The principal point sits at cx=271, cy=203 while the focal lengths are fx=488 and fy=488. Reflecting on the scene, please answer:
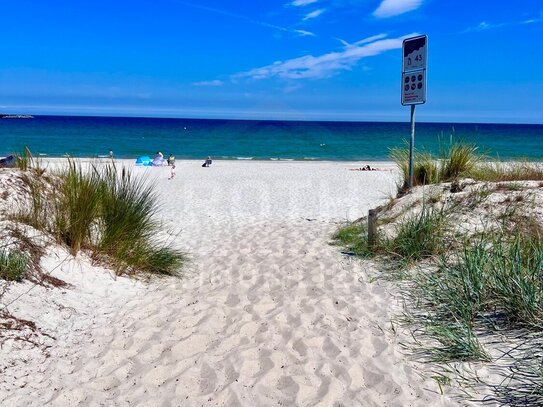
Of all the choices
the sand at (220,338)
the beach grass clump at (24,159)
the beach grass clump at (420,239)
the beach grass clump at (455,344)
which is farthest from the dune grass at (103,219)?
the beach grass clump at (455,344)

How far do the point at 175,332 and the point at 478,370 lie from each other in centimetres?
219

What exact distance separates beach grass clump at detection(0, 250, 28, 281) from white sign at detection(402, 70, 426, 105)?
540cm

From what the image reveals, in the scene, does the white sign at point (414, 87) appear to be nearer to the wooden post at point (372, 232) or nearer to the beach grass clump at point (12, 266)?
the wooden post at point (372, 232)

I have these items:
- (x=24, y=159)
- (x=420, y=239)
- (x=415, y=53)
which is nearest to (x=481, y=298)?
(x=420, y=239)

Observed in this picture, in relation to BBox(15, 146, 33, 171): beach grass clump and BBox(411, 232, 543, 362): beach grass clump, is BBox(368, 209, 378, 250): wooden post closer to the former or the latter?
BBox(411, 232, 543, 362): beach grass clump

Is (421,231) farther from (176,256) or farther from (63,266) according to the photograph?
(63,266)

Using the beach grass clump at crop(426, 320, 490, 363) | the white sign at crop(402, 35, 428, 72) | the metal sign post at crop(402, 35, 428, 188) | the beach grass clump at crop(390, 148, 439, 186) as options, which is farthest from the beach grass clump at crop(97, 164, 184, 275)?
the beach grass clump at crop(390, 148, 439, 186)

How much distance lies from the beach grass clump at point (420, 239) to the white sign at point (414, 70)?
79.8 inches

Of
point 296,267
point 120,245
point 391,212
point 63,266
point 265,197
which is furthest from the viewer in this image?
point 265,197

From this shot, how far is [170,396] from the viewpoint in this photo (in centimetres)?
291

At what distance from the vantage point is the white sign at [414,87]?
6863 mm

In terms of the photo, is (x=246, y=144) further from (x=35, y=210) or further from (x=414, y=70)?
(x=35, y=210)

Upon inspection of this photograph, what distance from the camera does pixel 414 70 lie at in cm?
698

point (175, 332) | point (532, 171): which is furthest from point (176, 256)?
point (532, 171)
